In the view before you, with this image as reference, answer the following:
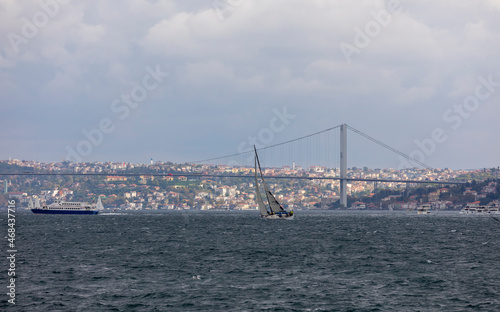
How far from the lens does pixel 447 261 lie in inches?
1770

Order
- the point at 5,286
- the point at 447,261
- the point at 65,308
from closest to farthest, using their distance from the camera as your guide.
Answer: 1. the point at 65,308
2. the point at 5,286
3. the point at 447,261

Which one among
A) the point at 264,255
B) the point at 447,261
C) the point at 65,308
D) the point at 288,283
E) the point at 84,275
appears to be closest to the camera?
the point at 65,308

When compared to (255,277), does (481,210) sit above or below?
above

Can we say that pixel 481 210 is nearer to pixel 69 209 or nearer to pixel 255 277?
pixel 69 209

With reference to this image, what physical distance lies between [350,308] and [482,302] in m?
6.05

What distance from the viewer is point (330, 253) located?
50.2m

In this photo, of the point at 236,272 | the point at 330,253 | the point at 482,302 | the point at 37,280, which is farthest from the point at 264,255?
the point at 482,302

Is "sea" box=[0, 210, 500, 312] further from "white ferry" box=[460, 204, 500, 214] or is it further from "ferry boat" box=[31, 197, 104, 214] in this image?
"white ferry" box=[460, 204, 500, 214]

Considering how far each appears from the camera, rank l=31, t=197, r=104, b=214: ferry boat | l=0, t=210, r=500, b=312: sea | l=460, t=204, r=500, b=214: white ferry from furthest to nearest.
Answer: l=460, t=204, r=500, b=214: white ferry
l=31, t=197, r=104, b=214: ferry boat
l=0, t=210, r=500, b=312: sea

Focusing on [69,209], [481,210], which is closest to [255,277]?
[69,209]

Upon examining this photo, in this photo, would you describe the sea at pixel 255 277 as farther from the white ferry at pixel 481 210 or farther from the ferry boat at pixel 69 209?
the white ferry at pixel 481 210

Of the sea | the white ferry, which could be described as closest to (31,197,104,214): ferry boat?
the sea

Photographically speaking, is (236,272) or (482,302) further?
(236,272)

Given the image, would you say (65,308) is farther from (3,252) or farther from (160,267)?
(3,252)
